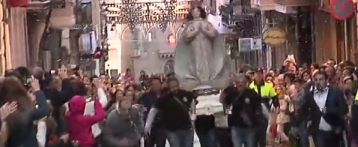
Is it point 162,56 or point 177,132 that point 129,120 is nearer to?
point 177,132

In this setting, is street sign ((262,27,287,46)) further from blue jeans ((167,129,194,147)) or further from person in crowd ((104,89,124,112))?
blue jeans ((167,129,194,147))

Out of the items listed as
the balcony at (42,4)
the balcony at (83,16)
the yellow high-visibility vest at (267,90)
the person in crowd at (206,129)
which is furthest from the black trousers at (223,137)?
the balcony at (83,16)

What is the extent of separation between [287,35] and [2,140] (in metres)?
31.7

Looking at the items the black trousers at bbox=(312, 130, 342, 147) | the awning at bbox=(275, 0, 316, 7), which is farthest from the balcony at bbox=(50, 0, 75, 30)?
the black trousers at bbox=(312, 130, 342, 147)

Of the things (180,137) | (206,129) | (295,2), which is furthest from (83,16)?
(180,137)

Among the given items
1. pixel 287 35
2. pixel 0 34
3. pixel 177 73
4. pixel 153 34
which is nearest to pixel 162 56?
pixel 153 34

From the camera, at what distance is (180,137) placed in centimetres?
1598

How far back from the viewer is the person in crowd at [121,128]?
14.3 metres

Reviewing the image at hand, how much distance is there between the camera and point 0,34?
27359 mm

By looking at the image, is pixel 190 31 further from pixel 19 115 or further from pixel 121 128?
pixel 19 115

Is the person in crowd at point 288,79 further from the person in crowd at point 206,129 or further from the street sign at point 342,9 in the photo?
the street sign at point 342,9

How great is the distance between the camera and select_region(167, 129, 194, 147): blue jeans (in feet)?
52.3

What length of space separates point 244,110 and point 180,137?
111 centimetres

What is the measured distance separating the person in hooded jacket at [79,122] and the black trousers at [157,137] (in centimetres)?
228
